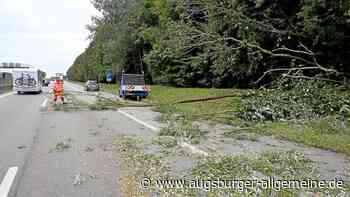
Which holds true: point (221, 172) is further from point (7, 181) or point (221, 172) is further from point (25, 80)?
point (25, 80)

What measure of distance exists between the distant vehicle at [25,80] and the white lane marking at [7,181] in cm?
3841

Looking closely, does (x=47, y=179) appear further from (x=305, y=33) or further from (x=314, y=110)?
(x=305, y=33)

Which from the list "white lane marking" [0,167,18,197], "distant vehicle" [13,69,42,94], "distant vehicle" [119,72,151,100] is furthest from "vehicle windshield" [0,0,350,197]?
"distant vehicle" [13,69,42,94]

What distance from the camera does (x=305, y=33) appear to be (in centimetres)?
2030

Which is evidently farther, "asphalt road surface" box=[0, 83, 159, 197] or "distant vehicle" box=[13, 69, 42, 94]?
"distant vehicle" box=[13, 69, 42, 94]

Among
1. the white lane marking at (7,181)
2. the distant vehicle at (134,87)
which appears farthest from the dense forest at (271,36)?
the white lane marking at (7,181)

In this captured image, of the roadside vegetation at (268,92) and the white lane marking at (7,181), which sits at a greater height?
the roadside vegetation at (268,92)

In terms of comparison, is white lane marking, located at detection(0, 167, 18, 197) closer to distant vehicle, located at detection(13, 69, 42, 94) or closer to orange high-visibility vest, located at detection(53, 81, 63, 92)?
orange high-visibility vest, located at detection(53, 81, 63, 92)

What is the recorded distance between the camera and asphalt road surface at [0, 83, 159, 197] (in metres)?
6.00

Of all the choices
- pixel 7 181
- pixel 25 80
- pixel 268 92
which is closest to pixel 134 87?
pixel 268 92

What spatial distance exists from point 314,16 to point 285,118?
6.43 metres

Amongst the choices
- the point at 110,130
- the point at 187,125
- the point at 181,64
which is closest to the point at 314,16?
the point at 187,125

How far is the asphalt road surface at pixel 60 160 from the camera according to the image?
5996 mm

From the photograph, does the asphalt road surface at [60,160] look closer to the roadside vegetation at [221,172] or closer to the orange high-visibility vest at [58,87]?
the roadside vegetation at [221,172]
